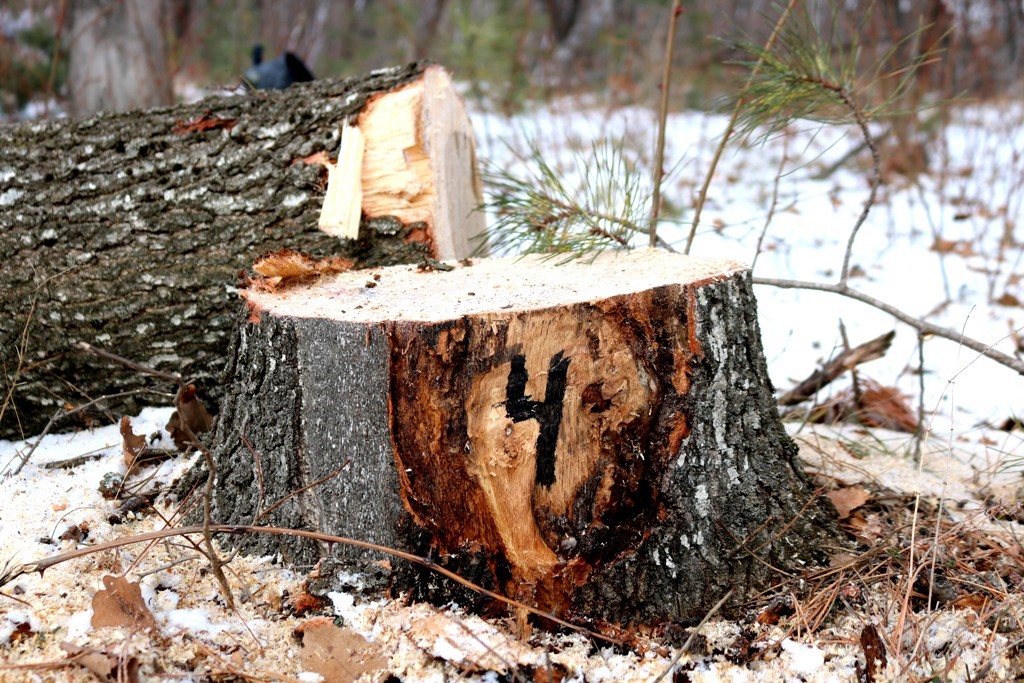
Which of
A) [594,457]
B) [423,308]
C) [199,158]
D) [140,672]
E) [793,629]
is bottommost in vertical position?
[793,629]

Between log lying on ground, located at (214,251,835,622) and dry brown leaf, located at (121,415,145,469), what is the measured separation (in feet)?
1.53

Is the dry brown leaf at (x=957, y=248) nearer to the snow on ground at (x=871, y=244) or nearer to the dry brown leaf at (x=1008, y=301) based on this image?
the snow on ground at (x=871, y=244)

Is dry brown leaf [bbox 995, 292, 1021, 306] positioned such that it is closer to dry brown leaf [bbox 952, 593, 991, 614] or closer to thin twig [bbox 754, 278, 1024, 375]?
thin twig [bbox 754, 278, 1024, 375]

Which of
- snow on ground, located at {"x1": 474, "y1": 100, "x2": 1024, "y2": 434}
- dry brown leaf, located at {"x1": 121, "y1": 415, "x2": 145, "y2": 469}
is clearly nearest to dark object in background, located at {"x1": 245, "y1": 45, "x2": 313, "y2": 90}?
snow on ground, located at {"x1": 474, "y1": 100, "x2": 1024, "y2": 434}

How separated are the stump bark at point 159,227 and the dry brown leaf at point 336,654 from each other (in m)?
0.95

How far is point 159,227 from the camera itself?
6.86 feet

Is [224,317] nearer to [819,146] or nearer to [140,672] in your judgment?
[140,672]

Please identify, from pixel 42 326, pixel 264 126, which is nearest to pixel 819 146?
pixel 264 126

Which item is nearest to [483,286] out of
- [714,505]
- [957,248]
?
[714,505]

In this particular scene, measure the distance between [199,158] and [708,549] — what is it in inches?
63.7

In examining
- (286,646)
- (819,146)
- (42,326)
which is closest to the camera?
(286,646)

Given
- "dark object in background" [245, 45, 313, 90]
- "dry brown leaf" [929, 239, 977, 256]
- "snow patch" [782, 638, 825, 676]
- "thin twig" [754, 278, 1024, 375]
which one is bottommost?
"snow patch" [782, 638, 825, 676]

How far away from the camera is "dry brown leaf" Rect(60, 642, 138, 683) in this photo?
123cm

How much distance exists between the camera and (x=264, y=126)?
2.15 metres
